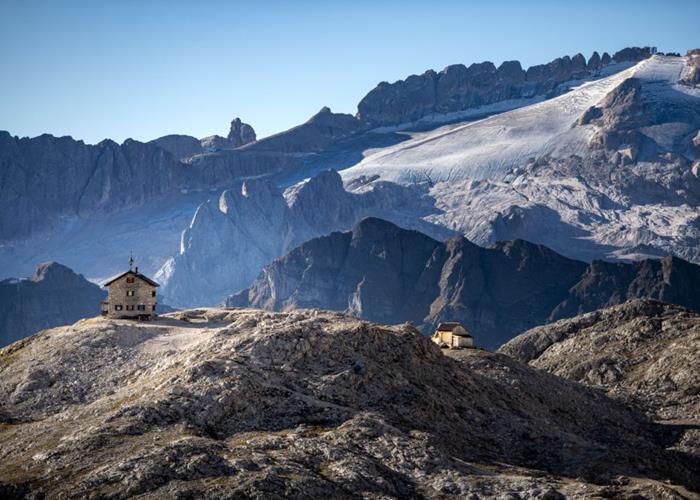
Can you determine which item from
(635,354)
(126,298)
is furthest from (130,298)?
(635,354)

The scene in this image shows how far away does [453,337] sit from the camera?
524ft

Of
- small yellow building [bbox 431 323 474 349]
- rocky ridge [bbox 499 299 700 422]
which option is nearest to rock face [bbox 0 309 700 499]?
rocky ridge [bbox 499 299 700 422]

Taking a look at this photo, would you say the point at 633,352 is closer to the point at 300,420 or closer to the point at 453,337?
the point at 453,337

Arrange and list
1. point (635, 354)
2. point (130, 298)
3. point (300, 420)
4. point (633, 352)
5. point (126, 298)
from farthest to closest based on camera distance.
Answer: point (633, 352), point (635, 354), point (130, 298), point (126, 298), point (300, 420)

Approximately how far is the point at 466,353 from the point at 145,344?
33469mm

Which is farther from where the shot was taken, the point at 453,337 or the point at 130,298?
the point at 453,337

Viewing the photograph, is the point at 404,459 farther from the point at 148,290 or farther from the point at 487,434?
the point at 148,290

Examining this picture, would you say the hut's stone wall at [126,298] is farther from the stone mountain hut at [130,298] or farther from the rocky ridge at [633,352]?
the rocky ridge at [633,352]

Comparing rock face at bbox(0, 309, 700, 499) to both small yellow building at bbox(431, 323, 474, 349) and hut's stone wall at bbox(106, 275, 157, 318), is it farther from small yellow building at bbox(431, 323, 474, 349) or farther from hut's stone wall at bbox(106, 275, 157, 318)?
small yellow building at bbox(431, 323, 474, 349)

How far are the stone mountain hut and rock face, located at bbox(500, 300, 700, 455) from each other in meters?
48.8

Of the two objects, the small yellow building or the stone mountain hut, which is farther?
the small yellow building

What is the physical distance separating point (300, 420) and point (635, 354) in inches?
2617

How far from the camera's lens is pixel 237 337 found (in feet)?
417

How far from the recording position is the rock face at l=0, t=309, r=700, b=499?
322 ft
